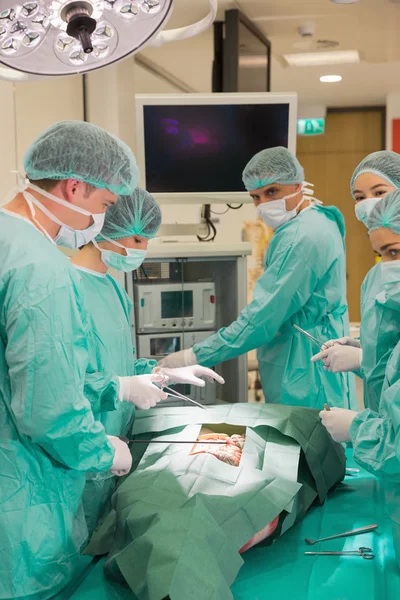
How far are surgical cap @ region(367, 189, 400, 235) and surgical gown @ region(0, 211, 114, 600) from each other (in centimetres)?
78

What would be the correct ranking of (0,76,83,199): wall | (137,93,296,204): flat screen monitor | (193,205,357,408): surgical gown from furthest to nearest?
(137,93,296,204): flat screen monitor < (0,76,83,199): wall < (193,205,357,408): surgical gown

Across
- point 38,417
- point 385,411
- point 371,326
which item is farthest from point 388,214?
point 38,417

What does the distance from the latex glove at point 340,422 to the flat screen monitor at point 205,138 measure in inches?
64.2

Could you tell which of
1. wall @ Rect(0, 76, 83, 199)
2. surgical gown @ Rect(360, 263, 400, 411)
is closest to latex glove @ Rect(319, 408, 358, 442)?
surgical gown @ Rect(360, 263, 400, 411)

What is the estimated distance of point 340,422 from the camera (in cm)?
164

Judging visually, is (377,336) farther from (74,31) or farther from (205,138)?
(205,138)

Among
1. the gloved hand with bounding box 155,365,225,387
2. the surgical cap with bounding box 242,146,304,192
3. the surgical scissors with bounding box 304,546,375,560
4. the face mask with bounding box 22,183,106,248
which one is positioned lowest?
the surgical scissors with bounding box 304,546,375,560

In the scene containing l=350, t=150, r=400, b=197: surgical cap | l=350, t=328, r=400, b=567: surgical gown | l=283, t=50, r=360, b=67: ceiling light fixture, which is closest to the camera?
l=350, t=328, r=400, b=567: surgical gown

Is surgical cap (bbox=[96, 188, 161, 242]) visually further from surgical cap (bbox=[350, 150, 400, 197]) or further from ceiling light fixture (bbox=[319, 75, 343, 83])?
ceiling light fixture (bbox=[319, 75, 343, 83])

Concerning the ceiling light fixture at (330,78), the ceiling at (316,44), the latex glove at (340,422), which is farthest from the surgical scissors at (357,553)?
the ceiling light fixture at (330,78)

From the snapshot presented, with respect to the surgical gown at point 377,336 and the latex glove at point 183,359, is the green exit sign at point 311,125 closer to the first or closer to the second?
the latex glove at point 183,359

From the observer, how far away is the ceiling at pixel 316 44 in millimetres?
3909

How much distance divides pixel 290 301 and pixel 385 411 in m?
1.04

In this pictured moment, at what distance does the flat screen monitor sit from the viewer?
2965mm
